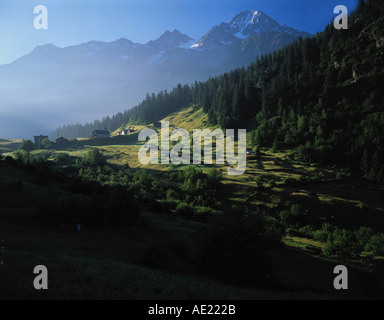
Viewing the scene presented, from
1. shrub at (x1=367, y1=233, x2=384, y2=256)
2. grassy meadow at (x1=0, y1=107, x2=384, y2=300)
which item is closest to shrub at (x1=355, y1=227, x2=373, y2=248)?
shrub at (x1=367, y1=233, x2=384, y2=256)

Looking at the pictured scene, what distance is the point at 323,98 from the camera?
123 meters

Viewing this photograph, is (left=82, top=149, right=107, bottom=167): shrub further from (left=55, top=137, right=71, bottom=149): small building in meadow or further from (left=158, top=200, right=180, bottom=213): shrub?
(left=55, top=137, right=71, bottom=149): small building in meadow

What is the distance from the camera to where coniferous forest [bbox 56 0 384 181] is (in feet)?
305

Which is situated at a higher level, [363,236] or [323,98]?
[323,98]

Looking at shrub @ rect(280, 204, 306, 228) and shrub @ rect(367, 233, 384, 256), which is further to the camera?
shrub @ rect(280, 204, 306, 228)

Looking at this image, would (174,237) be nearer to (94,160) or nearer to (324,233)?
(324,233)

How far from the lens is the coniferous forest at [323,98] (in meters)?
92.8

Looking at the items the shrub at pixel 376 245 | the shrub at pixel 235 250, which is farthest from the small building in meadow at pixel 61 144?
the shrub at pixel 376 245

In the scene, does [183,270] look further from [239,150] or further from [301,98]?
[301,98]

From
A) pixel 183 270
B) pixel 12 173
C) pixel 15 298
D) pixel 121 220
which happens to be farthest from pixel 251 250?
pixel 12 173

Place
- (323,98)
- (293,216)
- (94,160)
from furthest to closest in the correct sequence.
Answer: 1. (323,98)
2. (94,160)
3. (293,216)

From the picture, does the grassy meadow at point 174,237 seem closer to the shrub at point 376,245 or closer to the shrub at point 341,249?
the shrub at point 341,249

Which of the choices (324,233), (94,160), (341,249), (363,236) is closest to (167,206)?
(341,249)

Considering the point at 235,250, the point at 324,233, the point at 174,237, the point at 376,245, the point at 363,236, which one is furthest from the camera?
the point at 324,233
